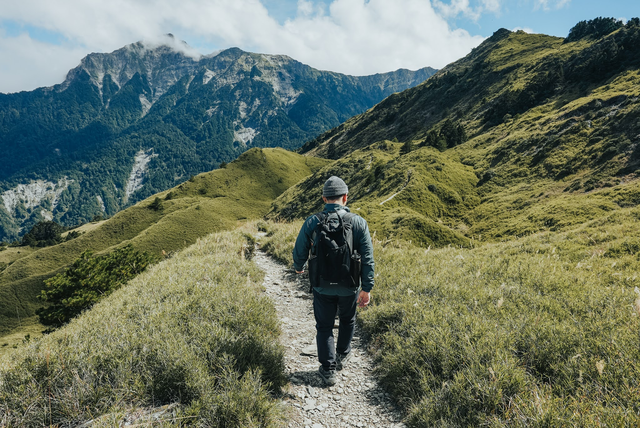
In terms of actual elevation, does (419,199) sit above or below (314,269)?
above

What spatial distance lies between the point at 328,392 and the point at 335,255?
7.98ft

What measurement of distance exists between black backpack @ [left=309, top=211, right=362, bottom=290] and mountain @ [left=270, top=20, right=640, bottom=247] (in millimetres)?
12318

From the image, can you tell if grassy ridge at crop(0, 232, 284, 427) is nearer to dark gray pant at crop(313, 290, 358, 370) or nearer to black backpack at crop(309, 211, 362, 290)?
dark gray pant at crop(313, 290, 358, 370)

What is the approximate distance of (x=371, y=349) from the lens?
5660 millimetres

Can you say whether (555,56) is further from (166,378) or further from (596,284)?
(166,378)

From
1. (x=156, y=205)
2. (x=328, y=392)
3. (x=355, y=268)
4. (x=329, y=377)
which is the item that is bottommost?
(x=328, y=392)

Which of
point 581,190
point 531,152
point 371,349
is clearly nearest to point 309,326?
point 371,349

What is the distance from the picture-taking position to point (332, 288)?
4.73 m

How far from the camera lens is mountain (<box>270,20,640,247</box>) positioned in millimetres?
20031

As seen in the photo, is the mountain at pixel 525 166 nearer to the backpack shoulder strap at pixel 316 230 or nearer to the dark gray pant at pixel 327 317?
the dark gray pant at pixel 327 317

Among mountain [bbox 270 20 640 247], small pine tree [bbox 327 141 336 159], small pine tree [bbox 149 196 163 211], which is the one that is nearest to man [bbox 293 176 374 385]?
mountain [bbox 270 20 640 247]

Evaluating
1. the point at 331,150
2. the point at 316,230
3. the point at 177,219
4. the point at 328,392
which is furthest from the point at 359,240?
the point at 331,150

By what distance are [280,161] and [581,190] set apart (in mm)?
92045

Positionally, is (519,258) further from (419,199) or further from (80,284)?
(80,284)
